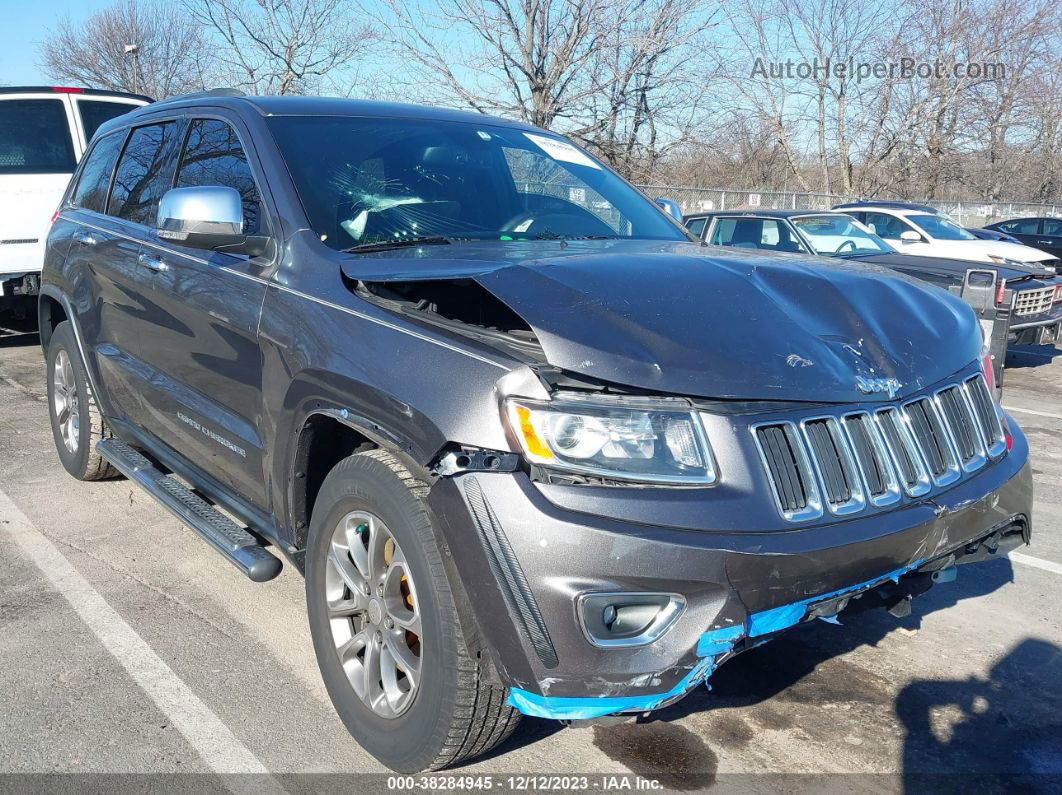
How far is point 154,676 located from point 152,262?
1.73 meters

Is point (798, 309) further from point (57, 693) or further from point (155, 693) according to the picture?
point (57, 693)

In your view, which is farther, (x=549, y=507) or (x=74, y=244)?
(x=74, y=244)

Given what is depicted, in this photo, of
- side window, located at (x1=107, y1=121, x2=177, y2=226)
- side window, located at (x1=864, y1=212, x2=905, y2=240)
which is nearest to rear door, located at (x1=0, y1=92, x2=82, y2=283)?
side window, located at (x1=107, y1=121, x2=177, y2=226)

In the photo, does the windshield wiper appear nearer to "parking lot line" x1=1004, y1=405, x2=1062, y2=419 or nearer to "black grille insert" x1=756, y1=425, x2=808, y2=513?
"black grille insert" x1=756, y1=425, x2=808, y2=513

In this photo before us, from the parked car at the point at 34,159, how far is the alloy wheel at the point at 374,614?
7.92m

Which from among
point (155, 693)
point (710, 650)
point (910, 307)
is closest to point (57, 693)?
point (155, 693)

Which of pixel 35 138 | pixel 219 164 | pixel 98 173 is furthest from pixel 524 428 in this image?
pixel 35 138

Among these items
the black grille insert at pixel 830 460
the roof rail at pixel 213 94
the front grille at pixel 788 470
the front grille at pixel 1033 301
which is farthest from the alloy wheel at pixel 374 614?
the front grille at pixel 1033 301

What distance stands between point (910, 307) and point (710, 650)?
Result: 1.33 meters

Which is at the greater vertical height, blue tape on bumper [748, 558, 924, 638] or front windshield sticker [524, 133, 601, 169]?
front windshield sticker [524, 133, 601, 169]

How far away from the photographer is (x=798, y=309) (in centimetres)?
267

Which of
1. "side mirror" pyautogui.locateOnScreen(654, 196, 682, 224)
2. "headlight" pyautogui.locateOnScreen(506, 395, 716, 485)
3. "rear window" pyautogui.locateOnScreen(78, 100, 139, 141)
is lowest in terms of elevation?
"headlight" pyautogui.locateOnScreen(506, 395, 716, 485)

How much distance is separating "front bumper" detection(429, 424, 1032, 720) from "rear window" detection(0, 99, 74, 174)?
9154mm

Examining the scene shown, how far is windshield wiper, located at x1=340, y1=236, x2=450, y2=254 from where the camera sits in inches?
125
